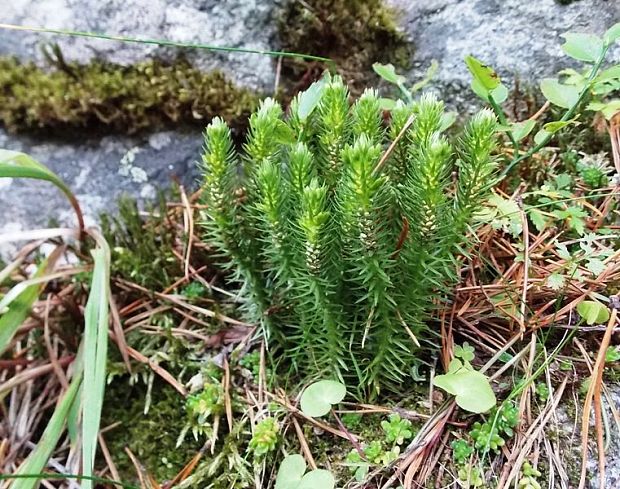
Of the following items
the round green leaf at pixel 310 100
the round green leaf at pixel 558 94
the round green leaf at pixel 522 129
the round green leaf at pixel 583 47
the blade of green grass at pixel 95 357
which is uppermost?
the round green leaf at pixel 583 47

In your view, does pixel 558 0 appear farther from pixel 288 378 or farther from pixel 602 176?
pixel 288 378

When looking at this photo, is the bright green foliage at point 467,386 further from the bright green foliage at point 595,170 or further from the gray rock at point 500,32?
the gray rock at point 500,32

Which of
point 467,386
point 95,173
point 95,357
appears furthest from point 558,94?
point 95,173

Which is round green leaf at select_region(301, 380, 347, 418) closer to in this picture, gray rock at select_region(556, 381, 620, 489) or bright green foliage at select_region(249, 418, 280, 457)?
bright green foliage at select_region(249, 418, 280, 457)

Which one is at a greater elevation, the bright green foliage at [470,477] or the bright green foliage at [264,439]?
the bright green foliage at [470,477]

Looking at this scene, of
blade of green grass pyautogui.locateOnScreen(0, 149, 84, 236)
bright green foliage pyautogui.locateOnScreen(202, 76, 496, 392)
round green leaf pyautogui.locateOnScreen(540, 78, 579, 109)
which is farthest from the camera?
round green leaf pyautogui.locateOnScreen(540, 78, 579, 109)

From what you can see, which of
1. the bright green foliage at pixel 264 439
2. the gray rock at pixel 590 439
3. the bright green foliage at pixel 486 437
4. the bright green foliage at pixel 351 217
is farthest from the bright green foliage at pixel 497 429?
the bright green foliage at pixel 264 439

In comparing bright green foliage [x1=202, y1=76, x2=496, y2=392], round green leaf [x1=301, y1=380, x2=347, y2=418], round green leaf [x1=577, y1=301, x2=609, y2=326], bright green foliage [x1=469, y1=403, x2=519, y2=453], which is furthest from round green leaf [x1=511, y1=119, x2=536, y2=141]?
round green leaf [x1=301, y1=380, x2=347, y2=418]
